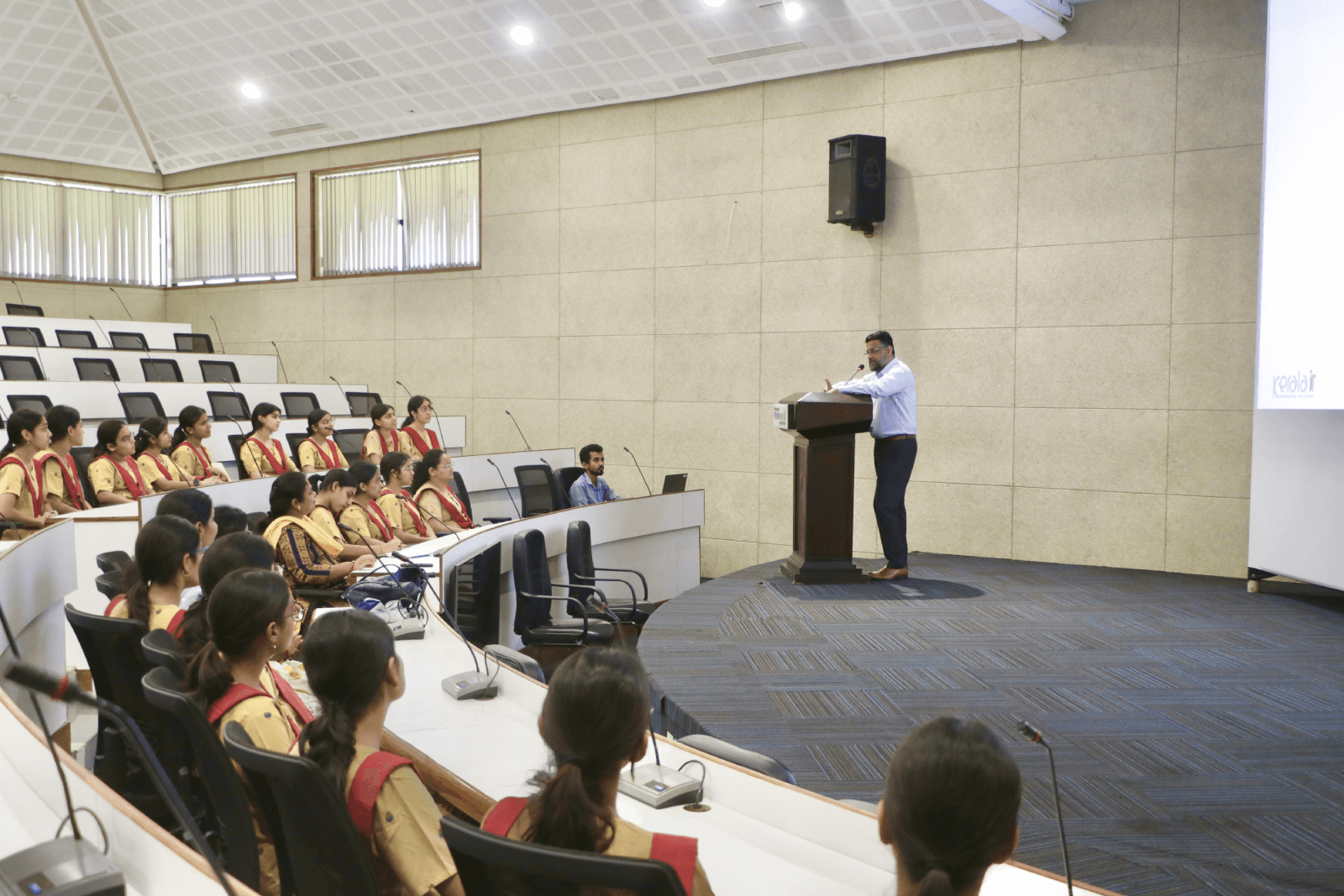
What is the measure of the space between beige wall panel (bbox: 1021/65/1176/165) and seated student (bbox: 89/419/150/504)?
22.0ft

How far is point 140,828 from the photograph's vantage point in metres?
1.45

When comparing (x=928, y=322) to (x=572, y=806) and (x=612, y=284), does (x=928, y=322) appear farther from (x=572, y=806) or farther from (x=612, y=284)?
(x=572, y=806)

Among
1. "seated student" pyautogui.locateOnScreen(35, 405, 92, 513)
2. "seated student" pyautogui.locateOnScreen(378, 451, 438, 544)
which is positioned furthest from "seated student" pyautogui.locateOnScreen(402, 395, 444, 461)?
"seated student" pyautogui.locateOnScreen(35, 405, 92, 513)

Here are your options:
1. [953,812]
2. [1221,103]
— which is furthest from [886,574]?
[953,812]

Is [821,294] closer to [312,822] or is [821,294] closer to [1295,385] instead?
[1295,385]

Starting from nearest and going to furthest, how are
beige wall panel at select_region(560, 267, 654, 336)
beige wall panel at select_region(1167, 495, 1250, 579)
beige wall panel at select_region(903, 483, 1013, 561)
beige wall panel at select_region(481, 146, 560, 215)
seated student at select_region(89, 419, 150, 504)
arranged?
seated student at select_region(89, 419, 150, 504), beige wall panel at select_region(1167, 495, 1250, 579), beige wall panel at select_region(903, 483, 1013, 561), beige wall panel at select_region(560, 267, 654, 336), beige wall panel at select_region(481, 146, 560, 215)

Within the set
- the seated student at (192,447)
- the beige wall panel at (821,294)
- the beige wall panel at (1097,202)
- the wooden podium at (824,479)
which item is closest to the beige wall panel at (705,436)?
the beige wall panel at (821,294)

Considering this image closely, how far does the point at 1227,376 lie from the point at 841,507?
3.03 m

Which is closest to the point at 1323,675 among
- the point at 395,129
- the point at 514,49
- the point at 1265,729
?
the point at 1265,729

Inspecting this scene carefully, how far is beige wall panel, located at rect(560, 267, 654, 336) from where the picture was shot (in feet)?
31.3

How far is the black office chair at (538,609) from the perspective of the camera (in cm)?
536

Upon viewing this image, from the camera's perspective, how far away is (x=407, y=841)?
5.50 feet

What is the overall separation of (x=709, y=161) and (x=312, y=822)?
8.21 metres

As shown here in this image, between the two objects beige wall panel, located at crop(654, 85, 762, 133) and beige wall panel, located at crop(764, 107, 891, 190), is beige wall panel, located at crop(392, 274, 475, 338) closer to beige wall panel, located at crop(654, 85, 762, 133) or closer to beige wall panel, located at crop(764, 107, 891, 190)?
beige wall panel, located at crop(654, 85, 762, 133)
